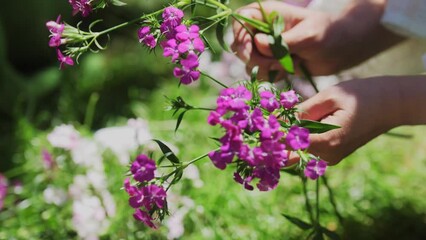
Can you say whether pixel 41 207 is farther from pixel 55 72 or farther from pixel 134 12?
pixel 134 12

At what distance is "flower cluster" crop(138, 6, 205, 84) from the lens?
2.65 ft

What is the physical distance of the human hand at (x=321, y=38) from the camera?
128 centimetres

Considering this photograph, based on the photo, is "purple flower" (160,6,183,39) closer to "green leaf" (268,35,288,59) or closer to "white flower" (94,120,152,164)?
"green leaf" (268,35,288,59)

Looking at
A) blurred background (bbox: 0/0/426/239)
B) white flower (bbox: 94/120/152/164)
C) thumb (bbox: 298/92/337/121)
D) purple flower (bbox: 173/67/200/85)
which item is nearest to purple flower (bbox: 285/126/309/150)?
purple flower (bbox: 173/67/200/85)

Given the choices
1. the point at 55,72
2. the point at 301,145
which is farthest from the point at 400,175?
the point at 55,72

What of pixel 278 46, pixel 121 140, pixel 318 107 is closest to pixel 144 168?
pixel 318 107

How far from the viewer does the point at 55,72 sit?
220cm

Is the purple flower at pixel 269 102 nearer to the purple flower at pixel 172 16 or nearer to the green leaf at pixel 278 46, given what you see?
the purple flower at pixel 172 16

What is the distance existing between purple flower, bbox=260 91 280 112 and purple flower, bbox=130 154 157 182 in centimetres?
15

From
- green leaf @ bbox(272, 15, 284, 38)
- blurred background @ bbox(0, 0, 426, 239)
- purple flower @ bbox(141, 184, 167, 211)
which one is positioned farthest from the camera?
blurred background @ bbox(0, 0, 426, 239)

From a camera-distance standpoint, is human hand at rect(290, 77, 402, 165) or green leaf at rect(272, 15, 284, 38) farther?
green leaf at rect(272, 15, 284, 38)

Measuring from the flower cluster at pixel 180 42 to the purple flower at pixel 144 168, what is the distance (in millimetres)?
102

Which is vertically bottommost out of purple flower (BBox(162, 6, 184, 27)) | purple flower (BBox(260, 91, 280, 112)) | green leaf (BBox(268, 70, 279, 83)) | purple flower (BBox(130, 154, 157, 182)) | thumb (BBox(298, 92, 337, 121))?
green leaf (BBox(268, 70, 279, 83))

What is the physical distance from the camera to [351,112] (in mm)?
1003
